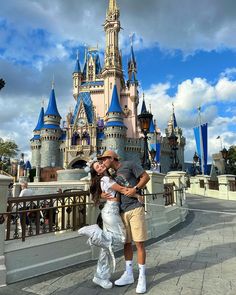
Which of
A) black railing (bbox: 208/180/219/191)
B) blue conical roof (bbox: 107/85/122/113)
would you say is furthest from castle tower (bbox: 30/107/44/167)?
black railing (bbox: 208/180/219/191)

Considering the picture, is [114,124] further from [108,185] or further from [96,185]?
[108,185]

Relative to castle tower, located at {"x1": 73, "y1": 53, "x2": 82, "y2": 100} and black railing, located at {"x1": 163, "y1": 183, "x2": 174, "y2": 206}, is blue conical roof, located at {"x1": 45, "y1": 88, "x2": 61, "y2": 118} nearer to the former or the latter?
castle tower, located at {"x1": 73, "y1": 53, "x2": 82, "y2": 100}

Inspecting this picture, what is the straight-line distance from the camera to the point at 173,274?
4.25 meters

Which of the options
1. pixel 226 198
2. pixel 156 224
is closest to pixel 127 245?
pixel 156 224

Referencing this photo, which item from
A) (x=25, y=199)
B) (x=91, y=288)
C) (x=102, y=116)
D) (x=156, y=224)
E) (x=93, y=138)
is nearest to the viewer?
(x=91, y=288)

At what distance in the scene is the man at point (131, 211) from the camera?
12.6 feet

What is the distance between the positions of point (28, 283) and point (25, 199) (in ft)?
4.25

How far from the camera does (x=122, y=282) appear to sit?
152 inches

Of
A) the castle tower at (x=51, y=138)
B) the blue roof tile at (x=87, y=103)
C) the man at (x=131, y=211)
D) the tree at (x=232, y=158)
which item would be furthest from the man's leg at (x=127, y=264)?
the blue roof tile at (x=87, y=103)

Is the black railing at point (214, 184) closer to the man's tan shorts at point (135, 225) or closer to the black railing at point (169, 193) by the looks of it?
the black railing at point (169, 193)

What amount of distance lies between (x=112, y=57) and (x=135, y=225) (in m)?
61.3

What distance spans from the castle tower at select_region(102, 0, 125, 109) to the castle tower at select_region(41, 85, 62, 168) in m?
11.8

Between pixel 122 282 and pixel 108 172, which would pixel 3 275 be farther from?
pixel 108 172

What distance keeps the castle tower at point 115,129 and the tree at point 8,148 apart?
59.6 ft
